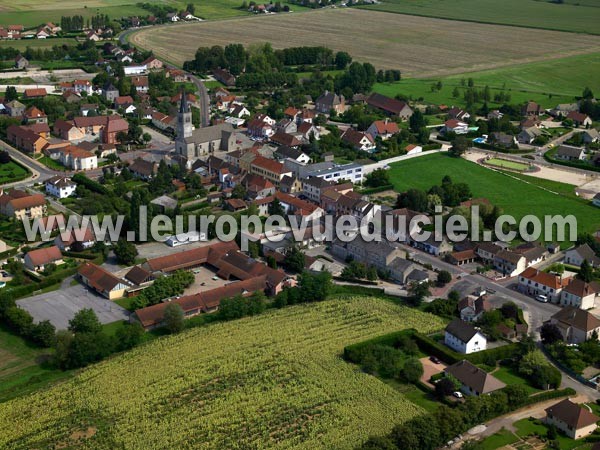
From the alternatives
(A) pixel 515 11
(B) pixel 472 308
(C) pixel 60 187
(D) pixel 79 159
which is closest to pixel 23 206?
(C) pixel 60 187

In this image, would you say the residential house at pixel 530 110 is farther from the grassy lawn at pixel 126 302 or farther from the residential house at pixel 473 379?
the grassy lawn at pixel 126 302

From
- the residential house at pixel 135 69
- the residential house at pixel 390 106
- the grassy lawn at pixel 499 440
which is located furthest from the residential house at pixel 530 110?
the grassy lawn at pixel 499 440

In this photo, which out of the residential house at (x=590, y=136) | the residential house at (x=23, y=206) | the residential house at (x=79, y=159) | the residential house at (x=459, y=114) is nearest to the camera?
the residential house at (x=23, y=206)

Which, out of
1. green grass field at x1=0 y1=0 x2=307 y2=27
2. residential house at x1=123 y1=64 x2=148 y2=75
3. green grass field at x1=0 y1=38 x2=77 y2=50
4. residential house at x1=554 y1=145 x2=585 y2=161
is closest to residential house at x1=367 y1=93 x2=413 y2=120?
residential house at x1=554 y1=145 x2=585 y2=161

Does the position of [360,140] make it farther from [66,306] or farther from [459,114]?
[66,306]

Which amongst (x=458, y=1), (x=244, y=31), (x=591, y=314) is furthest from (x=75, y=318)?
(x=458, y=1)
